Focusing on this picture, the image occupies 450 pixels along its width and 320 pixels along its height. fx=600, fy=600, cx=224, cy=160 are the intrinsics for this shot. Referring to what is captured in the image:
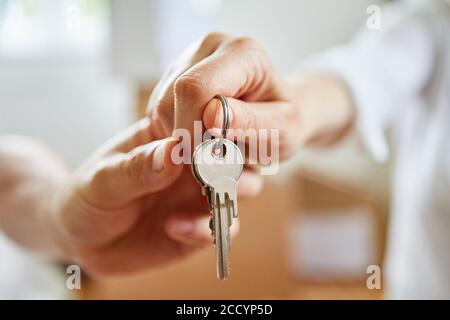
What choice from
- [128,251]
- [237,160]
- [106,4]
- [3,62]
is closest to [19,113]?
[3,62]

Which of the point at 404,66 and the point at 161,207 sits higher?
the point at 404,66

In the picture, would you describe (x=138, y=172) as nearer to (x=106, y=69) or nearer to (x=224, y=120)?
(x=224, y=120)

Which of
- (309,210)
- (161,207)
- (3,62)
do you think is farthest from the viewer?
(309,210)

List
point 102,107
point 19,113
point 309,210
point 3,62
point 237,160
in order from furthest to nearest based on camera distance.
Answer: point 309,210
point 102,107
point 3,62
point 19,113
point 237,160

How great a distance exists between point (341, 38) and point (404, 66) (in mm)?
669

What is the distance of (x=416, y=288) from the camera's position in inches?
19.6

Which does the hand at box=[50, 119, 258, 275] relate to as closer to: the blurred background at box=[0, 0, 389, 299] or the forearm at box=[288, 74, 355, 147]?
the forearm at box=[288, 74, 355, 147]

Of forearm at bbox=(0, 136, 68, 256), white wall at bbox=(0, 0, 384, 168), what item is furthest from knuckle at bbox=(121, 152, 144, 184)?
white wall at bbox=(0, 0, 384, 168)

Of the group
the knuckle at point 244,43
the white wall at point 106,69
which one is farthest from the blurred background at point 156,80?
the knuckle at point 244,43

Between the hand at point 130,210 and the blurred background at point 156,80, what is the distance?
0.60 feet

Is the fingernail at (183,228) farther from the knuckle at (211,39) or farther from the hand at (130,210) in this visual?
the knuckle at (211,39)

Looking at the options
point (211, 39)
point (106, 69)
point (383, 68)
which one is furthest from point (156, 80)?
point (106, 69)

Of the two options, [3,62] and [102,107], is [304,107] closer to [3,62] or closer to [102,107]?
[3,62]

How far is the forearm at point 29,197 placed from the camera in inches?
14.3
